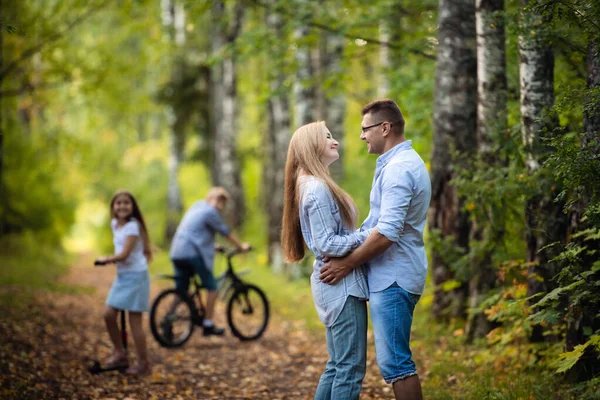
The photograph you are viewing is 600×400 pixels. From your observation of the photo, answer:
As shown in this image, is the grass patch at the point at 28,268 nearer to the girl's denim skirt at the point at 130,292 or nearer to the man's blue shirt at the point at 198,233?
the man's blue shirt at the point at 198,233

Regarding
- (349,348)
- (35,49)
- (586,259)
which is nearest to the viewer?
(349,348)

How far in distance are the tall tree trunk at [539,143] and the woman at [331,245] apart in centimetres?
226

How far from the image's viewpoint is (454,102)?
24.3 ft

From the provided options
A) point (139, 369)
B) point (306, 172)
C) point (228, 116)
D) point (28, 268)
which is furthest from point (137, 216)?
point (228, 116)

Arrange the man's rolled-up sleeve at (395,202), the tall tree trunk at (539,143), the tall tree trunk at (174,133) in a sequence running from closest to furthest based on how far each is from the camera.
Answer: the man's rolled-up sleeve at (395,202), the tall tree trunk at (539,143), the tall tree trunk at (174,133)

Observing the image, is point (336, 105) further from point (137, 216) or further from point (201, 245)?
point (137, 216)

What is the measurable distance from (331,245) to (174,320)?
17.2 ft

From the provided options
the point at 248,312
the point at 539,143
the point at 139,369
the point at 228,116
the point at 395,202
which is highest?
the point at 228,116

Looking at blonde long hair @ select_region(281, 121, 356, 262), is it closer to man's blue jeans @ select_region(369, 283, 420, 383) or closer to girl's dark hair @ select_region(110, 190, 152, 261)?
man's blue jeans @ select_region(369, 283, 420, 383)

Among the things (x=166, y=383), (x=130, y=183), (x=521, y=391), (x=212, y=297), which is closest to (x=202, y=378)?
(x=166, y=383)

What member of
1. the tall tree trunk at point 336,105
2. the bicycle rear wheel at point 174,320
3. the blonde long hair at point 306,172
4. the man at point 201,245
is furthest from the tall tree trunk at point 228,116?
the blonde long hair at point 306,172

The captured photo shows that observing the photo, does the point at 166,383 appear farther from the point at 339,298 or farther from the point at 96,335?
the point at 339,298

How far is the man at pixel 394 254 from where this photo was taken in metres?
3.78

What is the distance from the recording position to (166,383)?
6672mm
